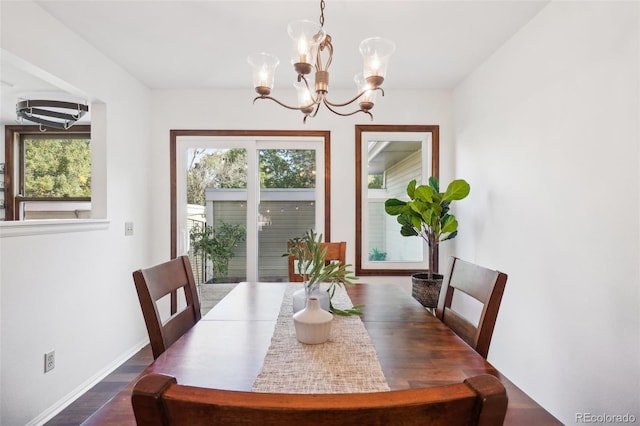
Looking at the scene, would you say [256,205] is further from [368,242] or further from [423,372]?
[423,372]

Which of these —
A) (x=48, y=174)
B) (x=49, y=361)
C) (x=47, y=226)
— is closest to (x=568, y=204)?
(x=47, y=226)

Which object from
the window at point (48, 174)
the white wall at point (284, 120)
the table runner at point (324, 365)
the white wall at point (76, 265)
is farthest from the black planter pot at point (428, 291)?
the window at point (48, 174)

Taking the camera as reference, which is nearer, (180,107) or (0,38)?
(0,38)

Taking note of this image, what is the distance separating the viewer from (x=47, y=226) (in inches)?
80.2

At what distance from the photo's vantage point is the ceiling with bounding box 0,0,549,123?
2021mm

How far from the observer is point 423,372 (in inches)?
37.9

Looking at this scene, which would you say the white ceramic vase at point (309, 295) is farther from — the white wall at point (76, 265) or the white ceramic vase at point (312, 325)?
the white wall at point (76, 265)

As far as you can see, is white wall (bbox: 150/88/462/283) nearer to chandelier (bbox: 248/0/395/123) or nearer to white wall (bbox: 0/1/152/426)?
white wall (bbox: 0/1/152/426)

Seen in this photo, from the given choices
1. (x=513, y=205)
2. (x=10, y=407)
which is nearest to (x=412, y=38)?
(x=513, y=205)

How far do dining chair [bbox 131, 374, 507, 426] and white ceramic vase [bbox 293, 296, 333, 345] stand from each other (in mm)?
722

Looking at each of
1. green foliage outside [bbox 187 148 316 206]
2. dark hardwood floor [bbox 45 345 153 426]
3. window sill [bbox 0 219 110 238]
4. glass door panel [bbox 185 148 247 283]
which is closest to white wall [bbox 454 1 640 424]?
green foliage outside [bbox 187 148 316 206]

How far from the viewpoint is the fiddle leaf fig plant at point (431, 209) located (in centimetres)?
277

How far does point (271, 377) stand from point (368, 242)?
8.66 ft

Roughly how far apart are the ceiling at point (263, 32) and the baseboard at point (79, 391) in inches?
97.3
